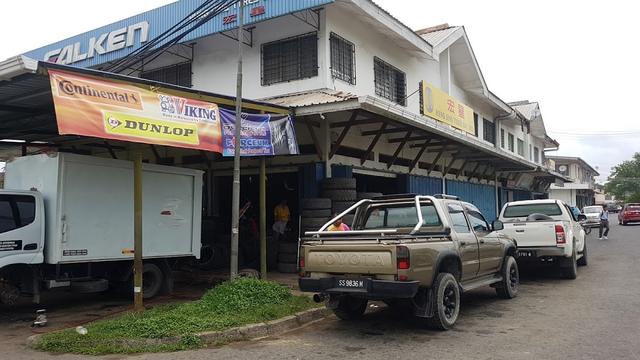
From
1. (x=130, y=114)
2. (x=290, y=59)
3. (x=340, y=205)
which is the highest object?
(x=290, y=59)

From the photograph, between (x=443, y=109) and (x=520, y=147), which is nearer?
(x=443, y=109)

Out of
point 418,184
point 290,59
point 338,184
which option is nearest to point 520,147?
point 418,184

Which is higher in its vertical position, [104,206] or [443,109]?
[443,109]

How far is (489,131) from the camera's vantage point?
29.1m

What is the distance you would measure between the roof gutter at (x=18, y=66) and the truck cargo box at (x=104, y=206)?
1.72 meters

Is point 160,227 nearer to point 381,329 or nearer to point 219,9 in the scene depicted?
point 381,329

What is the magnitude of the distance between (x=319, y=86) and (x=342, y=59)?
154cm

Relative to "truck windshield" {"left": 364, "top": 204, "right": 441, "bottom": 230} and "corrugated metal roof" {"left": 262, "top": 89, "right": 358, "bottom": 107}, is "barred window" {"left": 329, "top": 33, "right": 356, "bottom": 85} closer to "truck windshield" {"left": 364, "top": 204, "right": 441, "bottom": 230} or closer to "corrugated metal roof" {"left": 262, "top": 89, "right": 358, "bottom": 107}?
"corrugated metal roof" {"left": 262, "top": 89, "right": 358, "bottom": 107}

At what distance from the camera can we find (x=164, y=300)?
32.4 feet

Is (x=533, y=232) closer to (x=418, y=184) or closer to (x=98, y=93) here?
(x=418, y=184)

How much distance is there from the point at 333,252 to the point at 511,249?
14.5 ft

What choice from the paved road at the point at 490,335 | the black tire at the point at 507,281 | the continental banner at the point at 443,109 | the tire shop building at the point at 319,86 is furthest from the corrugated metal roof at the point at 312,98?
the paved road at the point at 490,335

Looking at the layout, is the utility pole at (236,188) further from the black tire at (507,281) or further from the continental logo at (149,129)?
the black tire at (507,281)

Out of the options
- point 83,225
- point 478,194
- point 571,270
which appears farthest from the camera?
point 478,194
